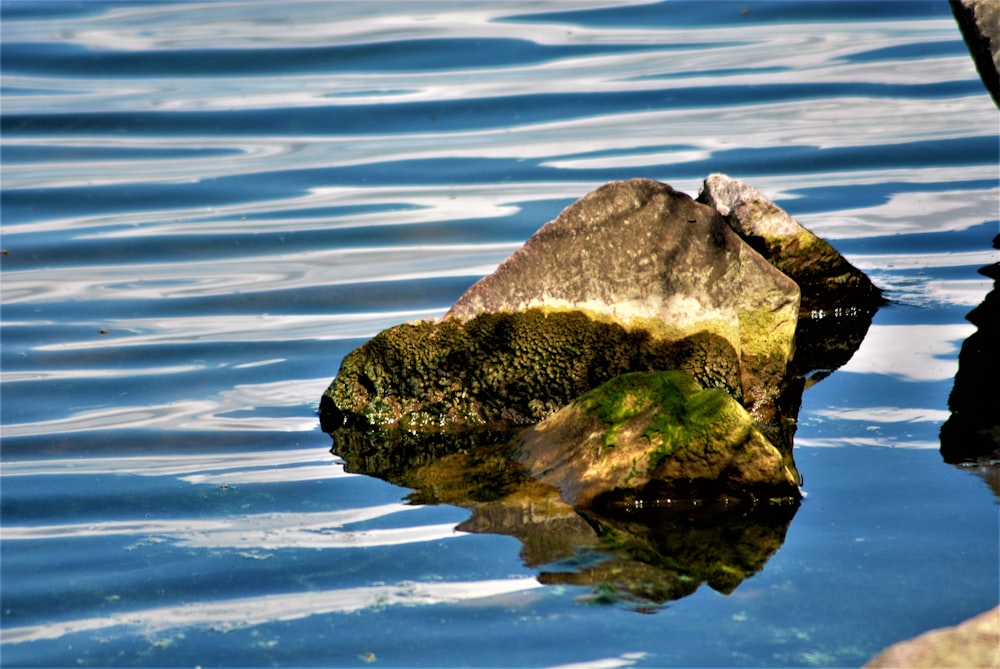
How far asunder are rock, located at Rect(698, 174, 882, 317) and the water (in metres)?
0.23

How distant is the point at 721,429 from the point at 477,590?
1.03 metres

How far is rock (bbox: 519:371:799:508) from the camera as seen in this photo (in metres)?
4.27

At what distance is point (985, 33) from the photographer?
6.33 meters

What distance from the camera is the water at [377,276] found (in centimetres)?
373

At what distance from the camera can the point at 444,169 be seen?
33.4 feet

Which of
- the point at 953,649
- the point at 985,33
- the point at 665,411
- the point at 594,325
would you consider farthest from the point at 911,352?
the point at 953,649

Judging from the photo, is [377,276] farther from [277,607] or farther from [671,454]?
[277,607]

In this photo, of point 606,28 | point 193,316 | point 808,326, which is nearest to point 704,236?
point 808,326

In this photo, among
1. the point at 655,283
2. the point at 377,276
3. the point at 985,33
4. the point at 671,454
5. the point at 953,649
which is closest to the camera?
the point at 953,649

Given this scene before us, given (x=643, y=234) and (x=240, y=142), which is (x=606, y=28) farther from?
(x=643, y=234)

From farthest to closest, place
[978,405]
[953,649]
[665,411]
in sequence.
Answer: [978,405] < [665,411] < [953,649]

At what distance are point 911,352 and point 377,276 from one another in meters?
3.38

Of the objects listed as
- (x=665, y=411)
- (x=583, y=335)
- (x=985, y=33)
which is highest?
(x=985, y=33)

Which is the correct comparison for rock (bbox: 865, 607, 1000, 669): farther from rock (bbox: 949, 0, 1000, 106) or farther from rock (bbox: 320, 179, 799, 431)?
rock (bbox: 949, 0, 1000, 106)
